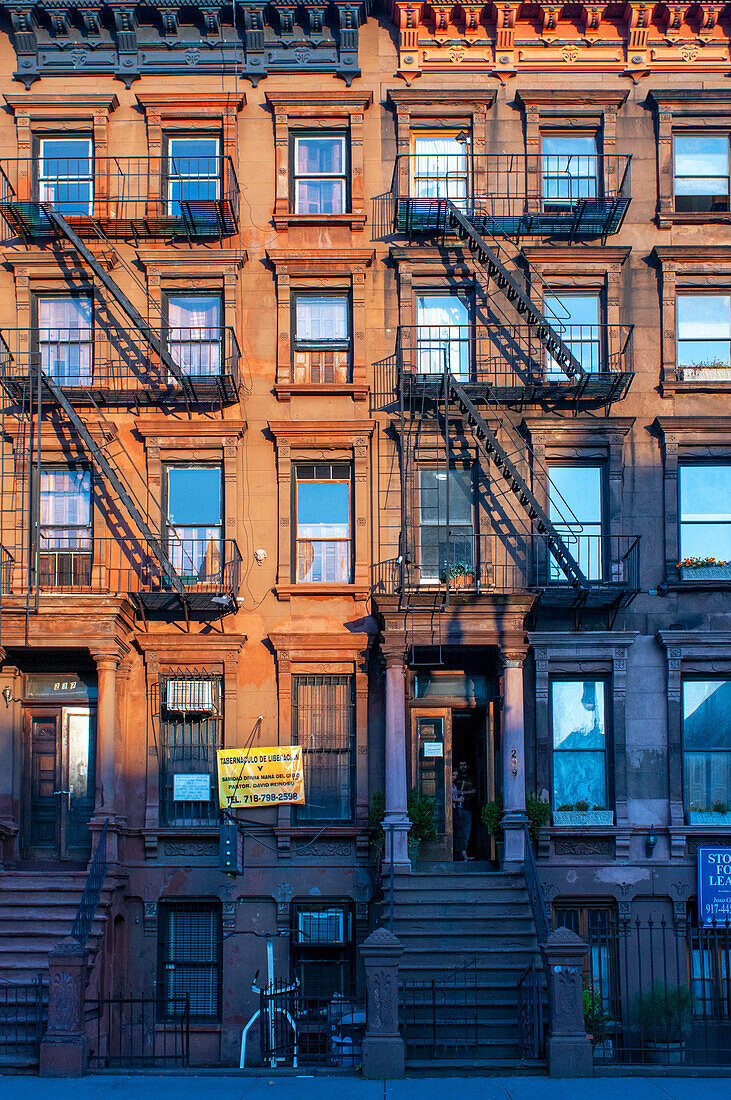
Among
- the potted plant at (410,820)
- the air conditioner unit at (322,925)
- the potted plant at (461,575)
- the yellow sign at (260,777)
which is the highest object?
the potted plant at (461,575)

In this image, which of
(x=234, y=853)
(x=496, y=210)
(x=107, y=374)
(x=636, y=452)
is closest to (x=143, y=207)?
(x=107, y=374)

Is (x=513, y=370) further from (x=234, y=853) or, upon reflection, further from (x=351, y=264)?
(x=234, y=853)

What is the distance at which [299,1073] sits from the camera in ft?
50.3

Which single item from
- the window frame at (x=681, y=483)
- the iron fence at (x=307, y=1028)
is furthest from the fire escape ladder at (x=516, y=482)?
the iron fence at (x=307, y=1028)

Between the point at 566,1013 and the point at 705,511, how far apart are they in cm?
962

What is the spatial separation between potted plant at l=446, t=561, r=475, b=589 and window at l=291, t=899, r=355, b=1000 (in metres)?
5.52

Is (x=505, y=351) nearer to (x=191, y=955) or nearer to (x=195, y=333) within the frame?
(x=195, y=333)

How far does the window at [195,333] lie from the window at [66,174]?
243cm

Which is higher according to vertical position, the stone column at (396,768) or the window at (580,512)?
the window at (580,512)

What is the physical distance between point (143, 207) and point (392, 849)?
38.6ft

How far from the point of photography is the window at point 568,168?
864 inches

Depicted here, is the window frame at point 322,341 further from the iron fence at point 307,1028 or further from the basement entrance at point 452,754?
the iron fence at point 307,1028

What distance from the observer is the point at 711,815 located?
20.3m

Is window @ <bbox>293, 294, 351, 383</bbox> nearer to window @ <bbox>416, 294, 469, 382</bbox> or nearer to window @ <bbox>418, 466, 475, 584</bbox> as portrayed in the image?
window @ <bbox>416, 294, 469, 382</bbox>
